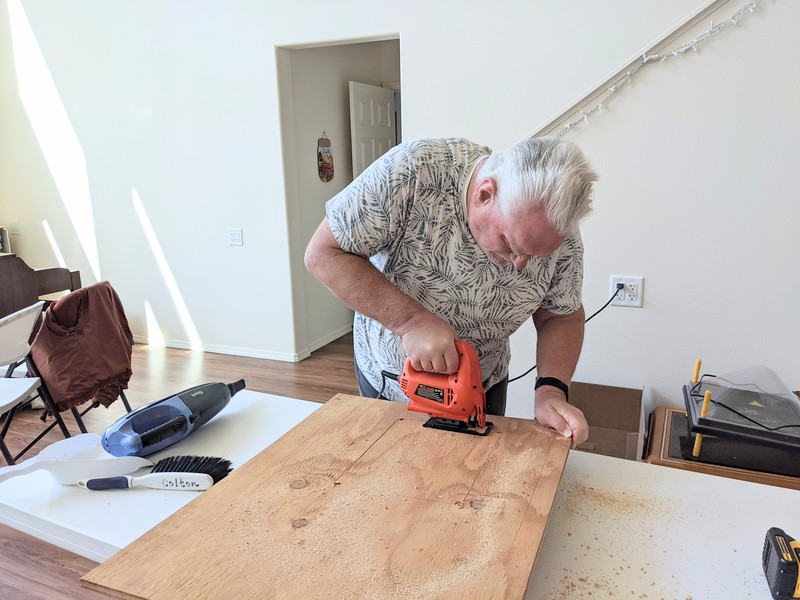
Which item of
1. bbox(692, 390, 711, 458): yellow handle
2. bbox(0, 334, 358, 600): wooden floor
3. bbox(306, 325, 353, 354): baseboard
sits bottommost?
bbox(0, 334, 358, 600): wooden floor

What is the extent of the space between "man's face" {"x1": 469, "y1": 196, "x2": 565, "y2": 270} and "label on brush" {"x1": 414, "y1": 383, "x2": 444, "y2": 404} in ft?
0.95

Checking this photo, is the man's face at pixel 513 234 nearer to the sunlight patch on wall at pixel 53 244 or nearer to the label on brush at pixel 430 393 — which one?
the label on brush at pixel 430 393

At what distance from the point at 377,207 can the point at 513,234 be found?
29 centimetres

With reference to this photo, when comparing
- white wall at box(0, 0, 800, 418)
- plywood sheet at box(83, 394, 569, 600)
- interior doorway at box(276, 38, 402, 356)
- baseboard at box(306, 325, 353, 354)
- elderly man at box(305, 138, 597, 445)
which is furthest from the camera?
baseboard at box(306, 325, 353, 354)

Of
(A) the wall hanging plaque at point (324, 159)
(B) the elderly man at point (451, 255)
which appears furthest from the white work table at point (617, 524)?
(A) the wall hanging plaque at point (324, 159)

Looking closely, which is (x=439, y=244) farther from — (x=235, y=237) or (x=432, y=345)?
(x=235, y=237)

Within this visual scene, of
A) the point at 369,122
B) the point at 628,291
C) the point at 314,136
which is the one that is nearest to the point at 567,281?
the point at 628,291

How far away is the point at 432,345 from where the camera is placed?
3.71 feet

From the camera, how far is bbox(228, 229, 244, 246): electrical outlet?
3938 mm

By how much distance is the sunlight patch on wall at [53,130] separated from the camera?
4285 mm

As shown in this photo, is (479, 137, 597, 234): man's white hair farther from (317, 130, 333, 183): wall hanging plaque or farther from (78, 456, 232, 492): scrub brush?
(317, 130, 333, 183): wall hanging plaque

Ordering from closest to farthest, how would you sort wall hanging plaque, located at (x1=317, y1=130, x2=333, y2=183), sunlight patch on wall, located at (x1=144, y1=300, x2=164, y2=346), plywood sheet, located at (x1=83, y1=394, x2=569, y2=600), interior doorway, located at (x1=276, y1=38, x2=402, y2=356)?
1. plywood sheet, located at (x1=83, y1=394, x2=569, y2=600)
2. interior doorway, located at (x1=276, y1=38, x2=402, y2=356)
3. wall hanging plaque, located at (x1=317, y1=130, x2=333, y2=183)
4. sunlight patch on wall, located at (x1=144, y1=300, x2=164, y2=346)

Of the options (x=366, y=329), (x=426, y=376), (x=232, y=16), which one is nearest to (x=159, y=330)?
(x=232, y=16)

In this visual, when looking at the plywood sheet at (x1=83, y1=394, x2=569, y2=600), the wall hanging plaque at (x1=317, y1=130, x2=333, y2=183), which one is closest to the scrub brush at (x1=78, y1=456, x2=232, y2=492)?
the plywood sheet at (x1=83, y1=394, x2=569, y2=600)
